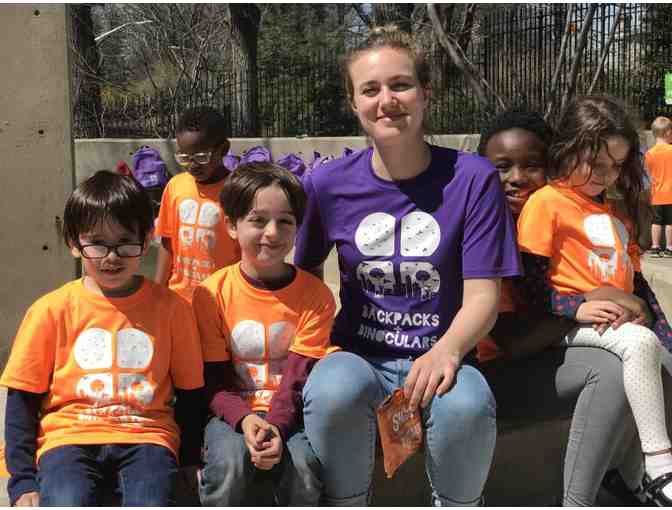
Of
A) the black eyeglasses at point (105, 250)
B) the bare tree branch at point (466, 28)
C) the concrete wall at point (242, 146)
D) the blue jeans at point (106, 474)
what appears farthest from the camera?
the bare tree branch at point (466, 28)

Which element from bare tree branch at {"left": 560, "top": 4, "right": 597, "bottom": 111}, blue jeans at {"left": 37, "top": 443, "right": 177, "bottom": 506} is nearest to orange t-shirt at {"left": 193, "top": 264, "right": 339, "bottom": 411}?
blue jeans at {"left": 37, "top": 443, "right": 177, "bottom": 506}

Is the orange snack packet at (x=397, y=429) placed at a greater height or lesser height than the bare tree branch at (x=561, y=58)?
lesser

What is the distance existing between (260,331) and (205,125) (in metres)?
1.64

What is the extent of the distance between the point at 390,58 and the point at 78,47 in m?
15.6

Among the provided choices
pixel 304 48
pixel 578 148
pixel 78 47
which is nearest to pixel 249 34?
pixel 78 47

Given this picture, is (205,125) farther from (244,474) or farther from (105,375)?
(244,474)

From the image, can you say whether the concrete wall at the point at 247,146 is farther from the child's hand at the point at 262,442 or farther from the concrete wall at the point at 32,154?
the child's hand at the point at 262,442

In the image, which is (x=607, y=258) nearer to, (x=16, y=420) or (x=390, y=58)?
(x=390, y=58)

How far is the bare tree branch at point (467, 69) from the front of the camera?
45.5 ft

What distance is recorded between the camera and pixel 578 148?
2.85 meters

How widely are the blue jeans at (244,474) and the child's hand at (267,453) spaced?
3 cm

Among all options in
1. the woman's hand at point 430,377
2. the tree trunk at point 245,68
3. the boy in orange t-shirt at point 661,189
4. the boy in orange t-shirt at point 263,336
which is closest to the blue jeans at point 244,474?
the boy in orange t-shirt at point 263,336

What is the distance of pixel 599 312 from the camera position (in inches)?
105

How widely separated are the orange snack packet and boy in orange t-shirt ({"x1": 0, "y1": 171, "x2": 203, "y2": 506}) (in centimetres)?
56
